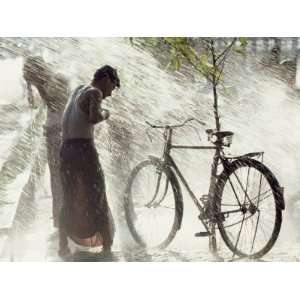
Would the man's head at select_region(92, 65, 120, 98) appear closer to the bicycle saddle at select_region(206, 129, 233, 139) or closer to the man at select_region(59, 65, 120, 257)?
the man at select_region(59, 65, 120, 257)

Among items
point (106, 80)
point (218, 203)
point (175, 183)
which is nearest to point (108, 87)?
point (106, 80)

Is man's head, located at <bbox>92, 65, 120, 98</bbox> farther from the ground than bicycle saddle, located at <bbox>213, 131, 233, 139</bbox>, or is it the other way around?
man's head, located at <bbox>92, 65, 120, 98</bbox>

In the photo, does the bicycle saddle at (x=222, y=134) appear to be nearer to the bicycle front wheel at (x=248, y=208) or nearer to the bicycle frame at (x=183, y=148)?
the bicycle frame at (x=183, y=148)

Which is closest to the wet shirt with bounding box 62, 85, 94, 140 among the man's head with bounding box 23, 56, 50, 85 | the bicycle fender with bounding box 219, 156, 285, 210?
the man's head with bounding box 23, 56, 50, 85

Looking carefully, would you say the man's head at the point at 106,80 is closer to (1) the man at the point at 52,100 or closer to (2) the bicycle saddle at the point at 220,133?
(1) the man at the point at 52,100

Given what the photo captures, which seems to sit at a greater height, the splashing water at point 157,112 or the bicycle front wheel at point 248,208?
the splashing water at point 157,112

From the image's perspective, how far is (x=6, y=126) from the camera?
2.57 metres

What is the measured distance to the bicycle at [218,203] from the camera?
8.52 feet

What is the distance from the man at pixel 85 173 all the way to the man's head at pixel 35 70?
0.20m

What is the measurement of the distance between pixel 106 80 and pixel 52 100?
314mm

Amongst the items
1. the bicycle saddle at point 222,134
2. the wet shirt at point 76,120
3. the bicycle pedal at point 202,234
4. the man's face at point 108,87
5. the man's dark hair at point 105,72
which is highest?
the man's dark hair at point 105,72

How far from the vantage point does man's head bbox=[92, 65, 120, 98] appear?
2.58 meters

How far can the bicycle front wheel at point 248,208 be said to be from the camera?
2590 mm

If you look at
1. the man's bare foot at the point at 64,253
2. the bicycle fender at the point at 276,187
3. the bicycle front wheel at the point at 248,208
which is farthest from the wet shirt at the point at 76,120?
the bicycle fender at the point at 276,187
